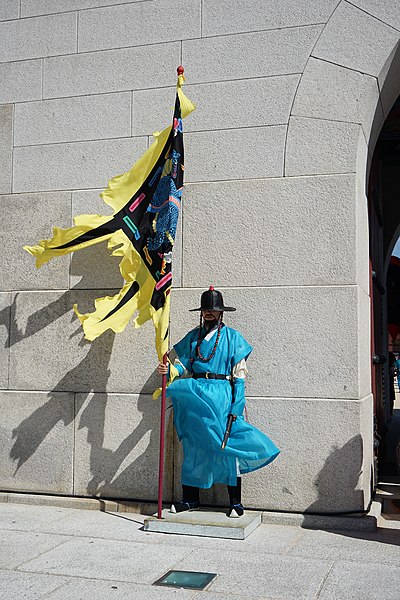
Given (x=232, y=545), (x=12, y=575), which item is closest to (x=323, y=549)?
(x=232, y=545)

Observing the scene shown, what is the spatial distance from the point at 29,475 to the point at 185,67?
4214mm

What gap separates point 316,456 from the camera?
6.01 meters

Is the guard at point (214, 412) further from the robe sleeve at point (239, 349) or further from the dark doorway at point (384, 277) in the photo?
the dark doorway at point (384, 277)

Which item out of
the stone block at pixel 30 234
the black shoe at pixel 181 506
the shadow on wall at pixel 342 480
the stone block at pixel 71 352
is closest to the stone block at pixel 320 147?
the stone block at pixel 71 352

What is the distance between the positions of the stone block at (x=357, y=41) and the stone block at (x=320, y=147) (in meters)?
0.57

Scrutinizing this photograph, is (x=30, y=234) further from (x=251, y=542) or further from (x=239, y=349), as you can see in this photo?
(x=251, y=542)

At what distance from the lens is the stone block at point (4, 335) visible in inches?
275

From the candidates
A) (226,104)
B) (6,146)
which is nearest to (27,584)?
(226,104)

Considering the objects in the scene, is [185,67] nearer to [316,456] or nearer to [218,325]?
[218,325]

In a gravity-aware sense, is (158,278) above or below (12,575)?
above

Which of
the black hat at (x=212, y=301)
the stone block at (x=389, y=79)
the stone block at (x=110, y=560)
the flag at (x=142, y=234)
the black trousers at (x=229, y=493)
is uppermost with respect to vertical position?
the stone block at (x=389, y=79)

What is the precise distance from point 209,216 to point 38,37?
273 cm

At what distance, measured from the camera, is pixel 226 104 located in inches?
259

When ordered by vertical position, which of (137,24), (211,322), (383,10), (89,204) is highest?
(137,24)
